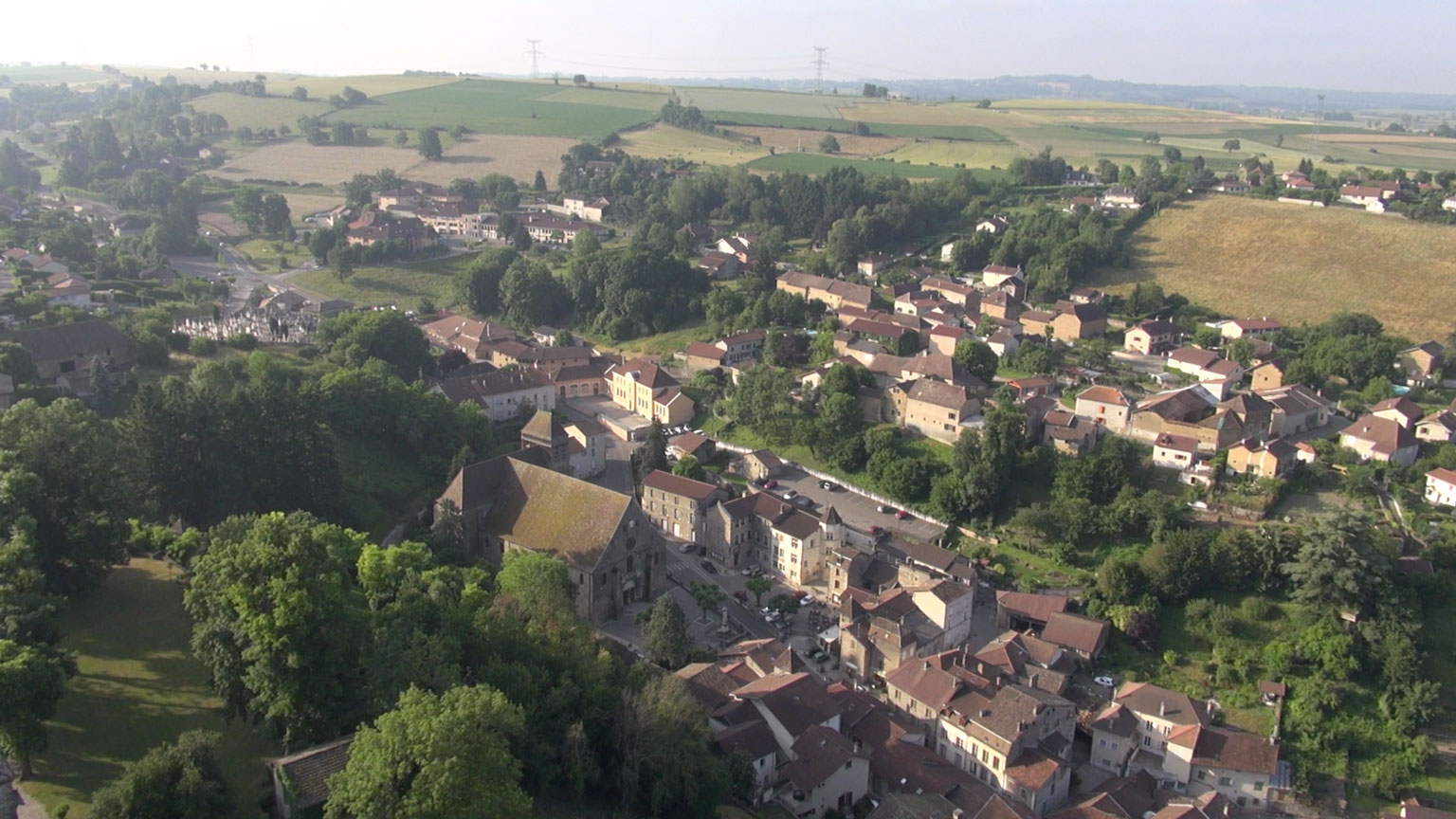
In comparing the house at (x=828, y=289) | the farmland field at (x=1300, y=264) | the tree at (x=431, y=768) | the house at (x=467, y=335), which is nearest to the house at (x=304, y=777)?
the tree at (x=431, y=768)

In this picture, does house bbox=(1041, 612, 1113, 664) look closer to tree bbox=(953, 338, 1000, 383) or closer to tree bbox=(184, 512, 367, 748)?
tree bbox=(953, 338, 1000, 383)

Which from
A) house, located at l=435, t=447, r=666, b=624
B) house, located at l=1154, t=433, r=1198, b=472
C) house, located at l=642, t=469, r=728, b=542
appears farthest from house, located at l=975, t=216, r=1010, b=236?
house, located at l=435, t=447, r=666, b=624

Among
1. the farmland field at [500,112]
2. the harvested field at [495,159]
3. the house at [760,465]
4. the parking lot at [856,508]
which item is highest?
the farmland field at [500,112]

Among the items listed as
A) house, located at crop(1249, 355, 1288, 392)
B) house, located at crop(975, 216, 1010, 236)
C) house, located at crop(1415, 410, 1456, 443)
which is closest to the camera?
house, located at crop(1415, 410, 1456, 443)

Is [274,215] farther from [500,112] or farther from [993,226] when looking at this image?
[993,226]

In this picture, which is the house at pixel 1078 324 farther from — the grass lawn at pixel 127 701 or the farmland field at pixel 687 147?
the farmland field at pixel 687 147
